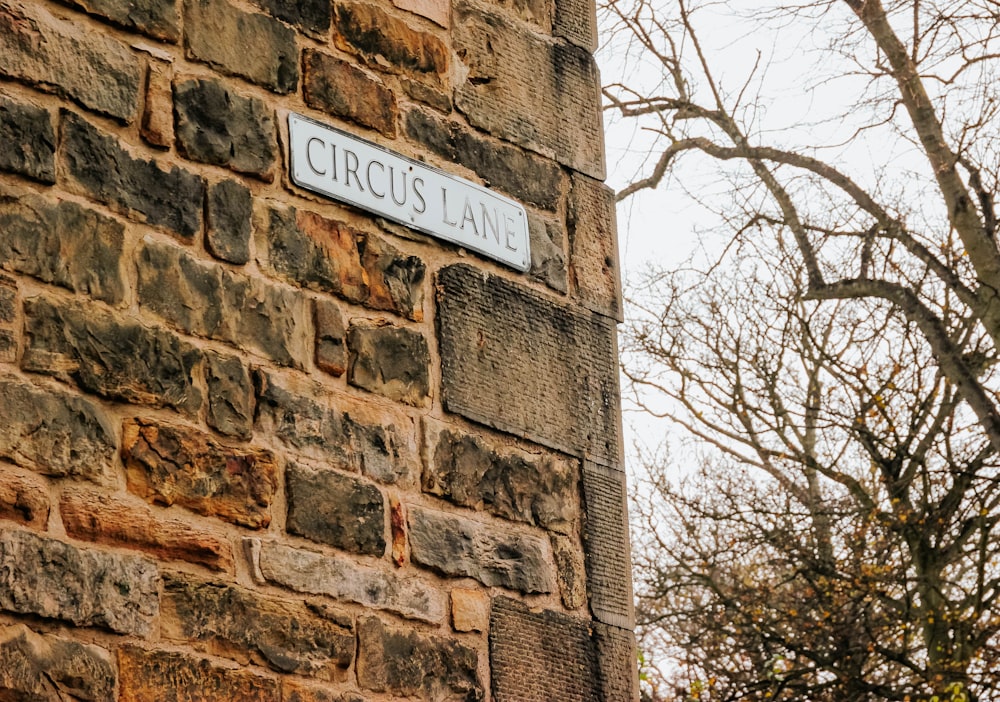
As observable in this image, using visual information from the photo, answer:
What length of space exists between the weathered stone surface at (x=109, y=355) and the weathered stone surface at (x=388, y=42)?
852 millimetres

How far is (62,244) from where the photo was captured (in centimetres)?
230

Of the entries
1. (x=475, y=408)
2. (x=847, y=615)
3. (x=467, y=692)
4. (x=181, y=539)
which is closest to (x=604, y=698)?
(x=467, y=692)

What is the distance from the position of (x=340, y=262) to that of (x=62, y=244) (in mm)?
601

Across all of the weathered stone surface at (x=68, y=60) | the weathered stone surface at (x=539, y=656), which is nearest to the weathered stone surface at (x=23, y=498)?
the weathered stone surface at (x=68, y=60)

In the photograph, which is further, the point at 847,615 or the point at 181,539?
the point at 847,615

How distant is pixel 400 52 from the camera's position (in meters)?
2.99

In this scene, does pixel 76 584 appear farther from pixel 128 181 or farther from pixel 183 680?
pixel 128 181

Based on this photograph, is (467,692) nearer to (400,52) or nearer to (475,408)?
(475,408)

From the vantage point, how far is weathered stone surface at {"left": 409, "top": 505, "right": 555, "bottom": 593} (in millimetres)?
2693

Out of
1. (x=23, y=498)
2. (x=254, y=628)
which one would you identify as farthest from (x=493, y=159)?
(x=23, y=498)

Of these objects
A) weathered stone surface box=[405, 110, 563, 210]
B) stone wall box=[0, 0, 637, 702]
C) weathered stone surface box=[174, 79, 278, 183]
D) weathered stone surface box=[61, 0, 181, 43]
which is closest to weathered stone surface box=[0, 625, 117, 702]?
stone wall box=[0, 0, 637, 702]

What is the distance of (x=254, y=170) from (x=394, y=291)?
15.2 inches

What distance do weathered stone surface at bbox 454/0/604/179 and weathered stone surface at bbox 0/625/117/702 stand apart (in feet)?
4.95

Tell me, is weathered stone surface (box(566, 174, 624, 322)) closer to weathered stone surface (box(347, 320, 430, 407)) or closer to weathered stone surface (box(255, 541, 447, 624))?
weathered stone surface (box(347, 320, 430, 407))
